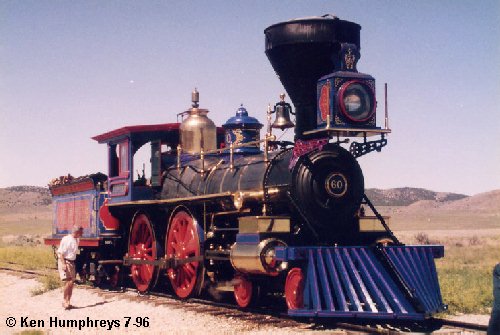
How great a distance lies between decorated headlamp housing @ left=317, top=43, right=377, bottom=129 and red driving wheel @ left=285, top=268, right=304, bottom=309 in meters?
2.12

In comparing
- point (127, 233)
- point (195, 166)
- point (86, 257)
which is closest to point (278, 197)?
point (195, 166)

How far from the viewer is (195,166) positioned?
1312cm

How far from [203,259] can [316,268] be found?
2.91 metres

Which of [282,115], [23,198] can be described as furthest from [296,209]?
[23,198]

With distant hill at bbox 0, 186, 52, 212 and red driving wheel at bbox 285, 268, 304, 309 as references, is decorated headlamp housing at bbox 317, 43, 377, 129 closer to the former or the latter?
red driving wheel at bbox 285, 268, 304, 309

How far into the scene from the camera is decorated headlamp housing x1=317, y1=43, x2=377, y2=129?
32.0 ft

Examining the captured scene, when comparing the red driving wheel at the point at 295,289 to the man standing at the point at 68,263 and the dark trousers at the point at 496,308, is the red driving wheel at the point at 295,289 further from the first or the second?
the man standing at the point at 68,263

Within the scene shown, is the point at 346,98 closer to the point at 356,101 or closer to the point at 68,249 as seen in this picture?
the point at 356,101

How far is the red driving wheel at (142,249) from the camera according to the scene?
13.6 meters

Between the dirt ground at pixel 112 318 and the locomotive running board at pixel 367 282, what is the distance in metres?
0.52

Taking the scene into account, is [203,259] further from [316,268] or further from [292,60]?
[292,60]

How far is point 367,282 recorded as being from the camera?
363 inches

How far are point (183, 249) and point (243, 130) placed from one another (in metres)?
2.53

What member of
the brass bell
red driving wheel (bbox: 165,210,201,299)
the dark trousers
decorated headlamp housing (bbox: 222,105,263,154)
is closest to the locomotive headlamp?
the brass bell
